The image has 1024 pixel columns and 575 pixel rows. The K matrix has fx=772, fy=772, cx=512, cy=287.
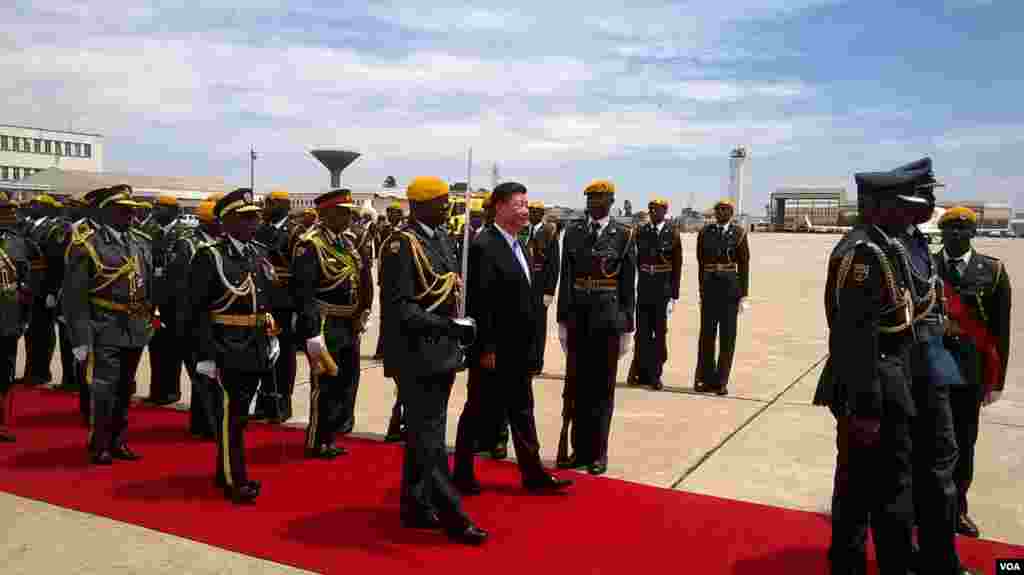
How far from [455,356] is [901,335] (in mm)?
2341

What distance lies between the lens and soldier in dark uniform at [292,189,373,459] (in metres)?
6.03

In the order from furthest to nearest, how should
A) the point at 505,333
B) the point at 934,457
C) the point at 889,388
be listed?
the point at 505,333
the point at 934,457
the point at 889,388

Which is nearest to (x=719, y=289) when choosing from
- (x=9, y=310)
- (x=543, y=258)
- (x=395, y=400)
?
(x=543, y=258)

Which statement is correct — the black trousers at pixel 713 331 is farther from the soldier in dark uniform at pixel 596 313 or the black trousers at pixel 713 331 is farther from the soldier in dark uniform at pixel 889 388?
the soldier in dark uniform at pixel 889 388

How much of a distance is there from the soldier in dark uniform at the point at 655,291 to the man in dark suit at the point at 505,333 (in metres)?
3.90

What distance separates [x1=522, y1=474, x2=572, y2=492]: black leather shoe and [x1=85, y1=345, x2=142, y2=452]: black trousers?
315 centimetres

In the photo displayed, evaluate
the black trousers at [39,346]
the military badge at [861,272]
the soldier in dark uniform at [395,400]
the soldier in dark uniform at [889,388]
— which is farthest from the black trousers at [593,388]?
the black trousers at [39,346]

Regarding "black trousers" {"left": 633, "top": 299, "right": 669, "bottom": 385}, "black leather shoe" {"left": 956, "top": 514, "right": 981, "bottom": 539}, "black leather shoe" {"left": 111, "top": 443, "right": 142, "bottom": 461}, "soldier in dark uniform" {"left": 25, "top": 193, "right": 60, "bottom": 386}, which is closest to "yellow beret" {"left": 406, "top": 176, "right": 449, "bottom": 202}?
"black leather shoe" {"left": 111, "top": 443, "right": 142, "bottom": 461}

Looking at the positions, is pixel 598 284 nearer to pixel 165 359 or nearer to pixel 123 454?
pixel 123 454

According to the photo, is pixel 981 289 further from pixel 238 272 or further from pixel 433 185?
pixel 238 272

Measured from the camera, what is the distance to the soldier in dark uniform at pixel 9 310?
252 inches

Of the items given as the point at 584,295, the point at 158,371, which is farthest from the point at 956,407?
the point at 158,371

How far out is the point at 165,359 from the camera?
25.5ft

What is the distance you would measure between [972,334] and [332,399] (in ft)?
14.7
